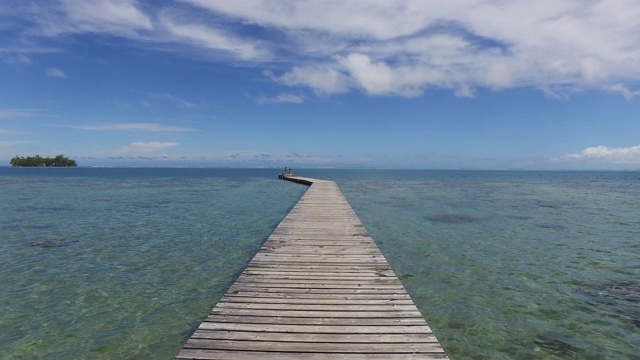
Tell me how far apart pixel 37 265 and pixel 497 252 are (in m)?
14.4

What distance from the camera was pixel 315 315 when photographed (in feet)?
17.5

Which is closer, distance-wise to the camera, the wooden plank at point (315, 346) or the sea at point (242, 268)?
the wooden plank at point (315, 346)

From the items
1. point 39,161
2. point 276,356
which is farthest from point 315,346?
point 39,161

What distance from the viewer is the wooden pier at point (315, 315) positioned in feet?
14.4

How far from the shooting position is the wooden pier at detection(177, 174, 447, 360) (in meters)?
4.39

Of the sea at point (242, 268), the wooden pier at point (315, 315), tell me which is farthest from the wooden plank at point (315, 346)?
the sea at point (242, 268)

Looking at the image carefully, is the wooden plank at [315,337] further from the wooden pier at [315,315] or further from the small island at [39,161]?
the small island at [39,161]

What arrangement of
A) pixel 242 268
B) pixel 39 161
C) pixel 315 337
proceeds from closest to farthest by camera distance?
pixel 315 337 < pixel 242 268 < pixel 39 161

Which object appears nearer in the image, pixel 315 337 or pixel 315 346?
pixel 315 346

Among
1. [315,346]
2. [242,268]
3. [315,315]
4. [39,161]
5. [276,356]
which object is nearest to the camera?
[276,356]

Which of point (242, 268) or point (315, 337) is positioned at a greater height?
point (315, 337)

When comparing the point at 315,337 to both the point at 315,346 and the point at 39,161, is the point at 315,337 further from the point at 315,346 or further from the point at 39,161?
the point at 39,161

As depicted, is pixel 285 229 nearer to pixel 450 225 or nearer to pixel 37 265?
pixel 37 265

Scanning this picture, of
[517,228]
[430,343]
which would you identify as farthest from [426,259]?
[517,228]
